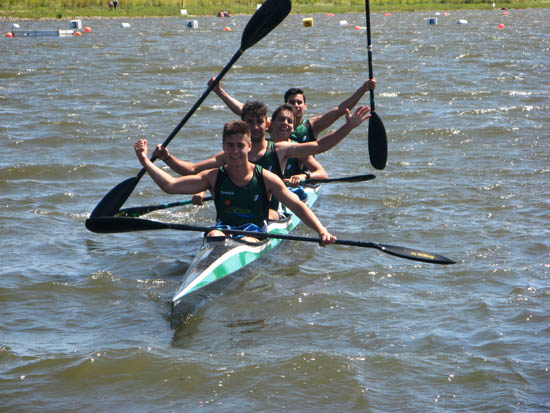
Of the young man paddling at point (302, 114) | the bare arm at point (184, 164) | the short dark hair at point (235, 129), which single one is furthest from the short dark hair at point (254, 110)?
the young man paddling at point (302, 114)

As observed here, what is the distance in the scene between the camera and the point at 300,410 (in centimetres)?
453

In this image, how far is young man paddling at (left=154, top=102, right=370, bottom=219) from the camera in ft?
22.3

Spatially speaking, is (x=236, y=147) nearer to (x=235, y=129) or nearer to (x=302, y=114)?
(x=235, y=129)

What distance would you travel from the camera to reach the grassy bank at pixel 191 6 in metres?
48.4

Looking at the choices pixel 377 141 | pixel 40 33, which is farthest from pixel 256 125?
pixel 40 33

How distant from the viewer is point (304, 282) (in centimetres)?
677

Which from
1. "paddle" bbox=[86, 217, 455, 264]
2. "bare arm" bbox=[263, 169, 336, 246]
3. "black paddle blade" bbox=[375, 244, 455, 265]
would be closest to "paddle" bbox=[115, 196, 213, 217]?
"paddle" bbox=[86, 217, 455, 264]

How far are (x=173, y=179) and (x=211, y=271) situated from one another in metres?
0.95

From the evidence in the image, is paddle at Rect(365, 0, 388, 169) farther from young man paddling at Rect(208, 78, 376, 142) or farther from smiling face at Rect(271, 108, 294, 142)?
smiling face at Rect(271, 108, 294, 142)

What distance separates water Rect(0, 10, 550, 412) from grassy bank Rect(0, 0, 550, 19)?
34.9m

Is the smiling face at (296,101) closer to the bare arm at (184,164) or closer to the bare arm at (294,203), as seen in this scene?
the bare arm at (184,164)

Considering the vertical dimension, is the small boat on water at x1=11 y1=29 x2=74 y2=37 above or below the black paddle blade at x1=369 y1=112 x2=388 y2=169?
above

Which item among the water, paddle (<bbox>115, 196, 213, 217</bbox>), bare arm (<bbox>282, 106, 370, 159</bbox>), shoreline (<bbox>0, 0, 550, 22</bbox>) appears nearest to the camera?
the water

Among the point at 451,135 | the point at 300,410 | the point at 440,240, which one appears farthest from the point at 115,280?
the point at 451,135
